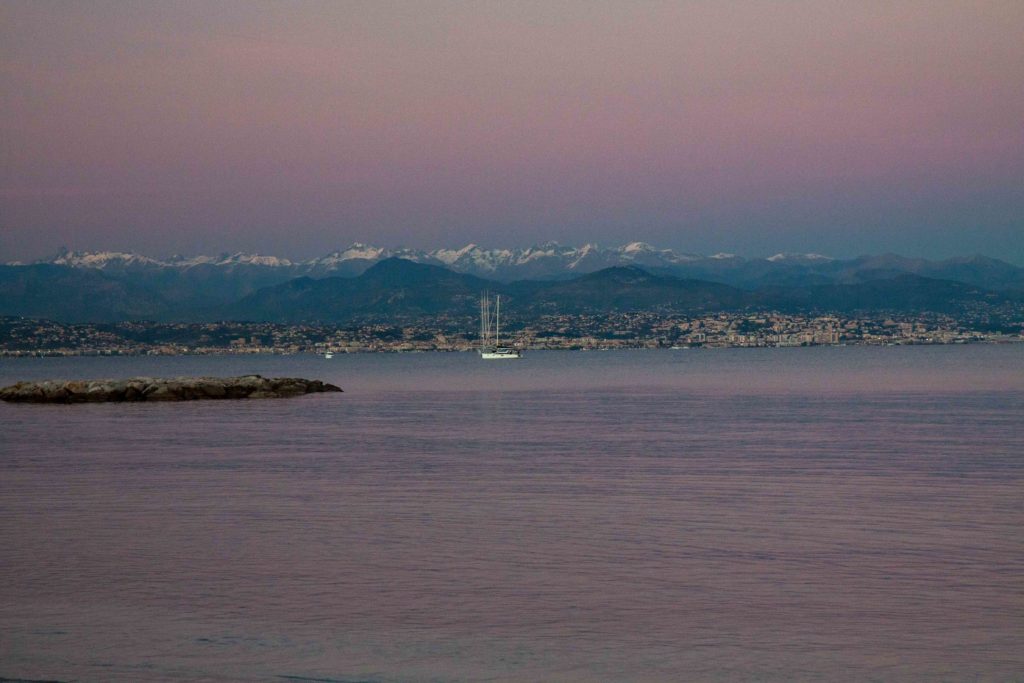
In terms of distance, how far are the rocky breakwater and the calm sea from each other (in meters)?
44.0

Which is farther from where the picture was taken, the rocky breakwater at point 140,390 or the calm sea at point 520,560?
the rocky breakwater at point 140,390

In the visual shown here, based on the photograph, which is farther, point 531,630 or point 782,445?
point 782,445

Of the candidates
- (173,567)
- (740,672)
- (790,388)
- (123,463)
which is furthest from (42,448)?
(790,388)

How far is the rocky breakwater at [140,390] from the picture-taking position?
90.4 meters

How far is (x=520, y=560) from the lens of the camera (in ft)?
69.8

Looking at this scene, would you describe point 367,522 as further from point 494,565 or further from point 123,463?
point 123,463

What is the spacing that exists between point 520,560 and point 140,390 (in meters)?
74.4

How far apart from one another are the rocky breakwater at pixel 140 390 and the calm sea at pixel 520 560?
4405 centimetres

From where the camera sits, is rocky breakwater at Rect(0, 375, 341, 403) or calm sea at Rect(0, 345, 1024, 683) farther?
rocky breakwater at Rect(0, 375, 341, 403)

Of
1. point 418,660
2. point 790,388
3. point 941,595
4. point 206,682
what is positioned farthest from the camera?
point 790,388

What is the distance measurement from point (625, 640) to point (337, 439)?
36522mm

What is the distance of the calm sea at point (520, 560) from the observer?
14734 millimetres

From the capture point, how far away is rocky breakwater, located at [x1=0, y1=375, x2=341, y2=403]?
90438 millimetres

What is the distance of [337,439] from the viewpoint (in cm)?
5106
